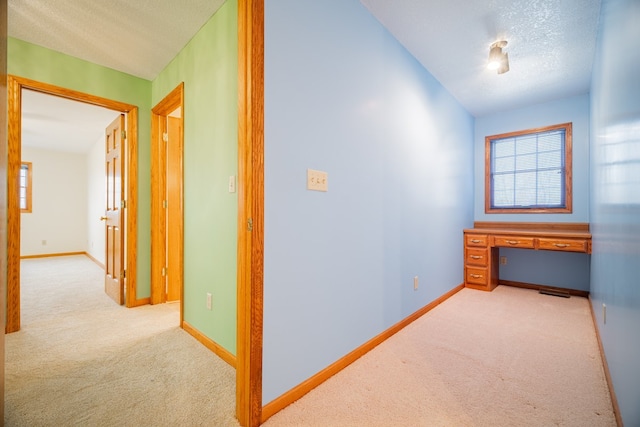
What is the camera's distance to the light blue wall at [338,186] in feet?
4.73

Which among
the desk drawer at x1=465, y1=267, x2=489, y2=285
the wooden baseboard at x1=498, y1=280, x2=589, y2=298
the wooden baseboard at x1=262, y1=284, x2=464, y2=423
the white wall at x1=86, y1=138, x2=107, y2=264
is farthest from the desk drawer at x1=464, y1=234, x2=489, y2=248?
the white wall at x1=86, y1=138, x2=107, y2=264

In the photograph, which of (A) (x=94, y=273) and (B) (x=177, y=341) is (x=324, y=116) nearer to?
(B) (x=177, y=341)

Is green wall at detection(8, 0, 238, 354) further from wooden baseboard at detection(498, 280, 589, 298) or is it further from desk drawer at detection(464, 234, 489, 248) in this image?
wooden baseboard at detection(498, 280, 589, 298)

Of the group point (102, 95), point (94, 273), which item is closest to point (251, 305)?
point (102, 95)

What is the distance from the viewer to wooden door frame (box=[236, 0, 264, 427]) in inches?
51.5

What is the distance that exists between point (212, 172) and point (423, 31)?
7.07 ft

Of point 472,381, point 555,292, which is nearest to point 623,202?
point 472,381

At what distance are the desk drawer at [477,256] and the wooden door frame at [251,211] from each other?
11.3 feet

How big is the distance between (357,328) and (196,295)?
138 centimetres

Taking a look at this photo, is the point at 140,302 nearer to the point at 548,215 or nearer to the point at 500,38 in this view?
Answer: the point at 500,38

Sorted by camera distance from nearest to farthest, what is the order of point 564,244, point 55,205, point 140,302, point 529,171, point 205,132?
point 205,132
point 140,302
point 564,244
point 529,171
point 55,205

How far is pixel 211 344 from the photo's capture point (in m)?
2.04

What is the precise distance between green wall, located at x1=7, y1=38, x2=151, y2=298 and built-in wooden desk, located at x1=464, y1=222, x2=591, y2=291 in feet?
13.7

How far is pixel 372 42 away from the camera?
2096mm
